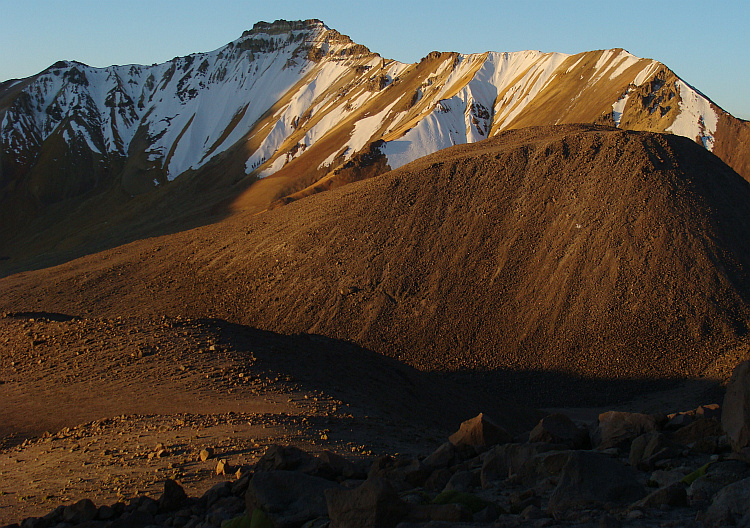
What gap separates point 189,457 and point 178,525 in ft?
11.3

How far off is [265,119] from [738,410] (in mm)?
112923

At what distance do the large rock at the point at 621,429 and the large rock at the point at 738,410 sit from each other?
1745 millimetres

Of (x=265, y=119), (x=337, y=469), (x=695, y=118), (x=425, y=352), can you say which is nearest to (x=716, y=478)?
(x=337, y=469)

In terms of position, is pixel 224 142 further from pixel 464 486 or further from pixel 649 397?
pixel 464 486

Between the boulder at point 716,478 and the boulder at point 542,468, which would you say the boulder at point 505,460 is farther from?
the boulder at point 716,478

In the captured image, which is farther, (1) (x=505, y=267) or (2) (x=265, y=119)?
(2) (x=265, y=119)

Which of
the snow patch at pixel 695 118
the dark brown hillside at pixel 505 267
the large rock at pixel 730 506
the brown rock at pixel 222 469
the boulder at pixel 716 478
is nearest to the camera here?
the large rock at pixel 730 506

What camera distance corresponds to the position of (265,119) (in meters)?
118

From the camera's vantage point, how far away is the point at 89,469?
13.8 metres

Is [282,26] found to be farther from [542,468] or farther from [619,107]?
[542,468]

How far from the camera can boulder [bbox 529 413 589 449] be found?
37.8ft

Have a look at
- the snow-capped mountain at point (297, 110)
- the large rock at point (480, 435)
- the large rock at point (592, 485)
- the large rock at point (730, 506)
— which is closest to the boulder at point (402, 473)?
the large rock at point (480, 435)

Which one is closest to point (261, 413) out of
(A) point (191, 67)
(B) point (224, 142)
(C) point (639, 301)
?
(C) point (639, 301)

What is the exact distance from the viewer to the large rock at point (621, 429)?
11211 mm
